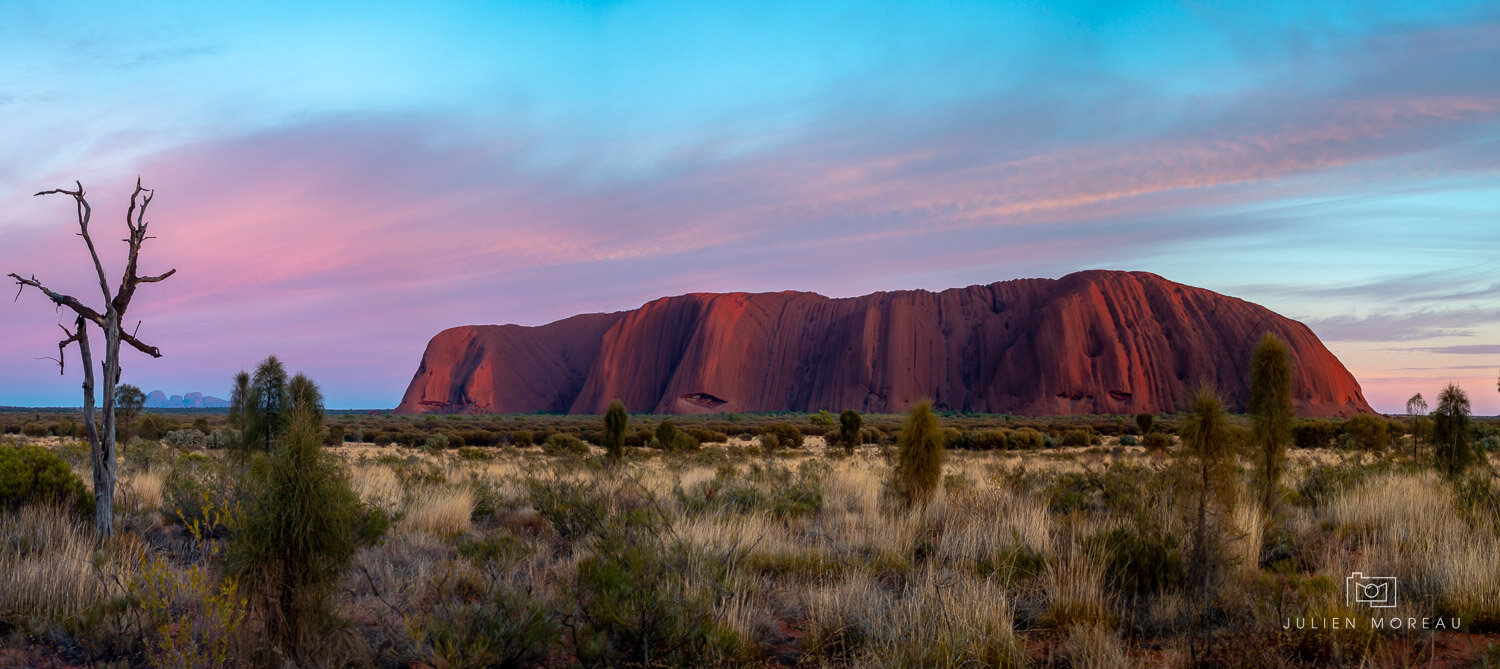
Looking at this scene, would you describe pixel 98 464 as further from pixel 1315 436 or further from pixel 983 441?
pixel 1315 436

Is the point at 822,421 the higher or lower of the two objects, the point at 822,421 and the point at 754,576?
the lower

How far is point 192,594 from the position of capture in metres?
5.15

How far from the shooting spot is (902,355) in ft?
315

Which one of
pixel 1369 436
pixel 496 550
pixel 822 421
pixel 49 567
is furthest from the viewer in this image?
pixel 822 421

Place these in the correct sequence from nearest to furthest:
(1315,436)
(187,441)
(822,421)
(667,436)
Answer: (667,436), (187,441), (1315,436), (822,421)

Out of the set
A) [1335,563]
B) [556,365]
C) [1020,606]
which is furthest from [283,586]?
[556,365]

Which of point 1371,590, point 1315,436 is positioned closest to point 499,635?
point 1371,590

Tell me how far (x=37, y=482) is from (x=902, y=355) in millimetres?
92005

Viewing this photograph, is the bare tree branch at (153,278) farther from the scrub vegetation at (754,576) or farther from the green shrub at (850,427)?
the green shrub at (850,427)

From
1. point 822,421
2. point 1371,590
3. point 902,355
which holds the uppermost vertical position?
point 902,355

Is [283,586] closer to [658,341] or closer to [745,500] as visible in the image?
[745,500]

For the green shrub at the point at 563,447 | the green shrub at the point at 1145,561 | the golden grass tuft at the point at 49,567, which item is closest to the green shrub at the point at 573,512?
the golden grass tuft at the point at 49,567

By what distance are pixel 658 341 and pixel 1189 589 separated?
4198 inches

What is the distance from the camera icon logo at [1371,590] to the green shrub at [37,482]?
11.4 metres
